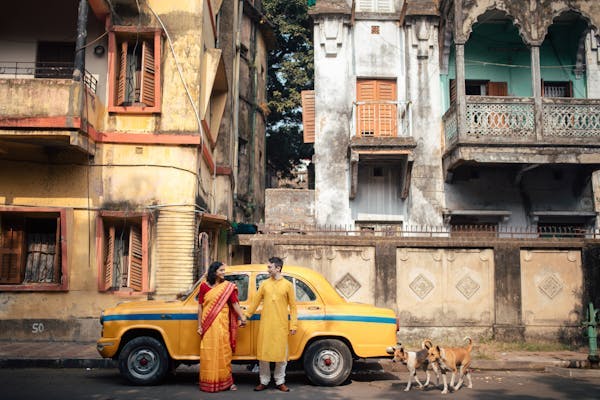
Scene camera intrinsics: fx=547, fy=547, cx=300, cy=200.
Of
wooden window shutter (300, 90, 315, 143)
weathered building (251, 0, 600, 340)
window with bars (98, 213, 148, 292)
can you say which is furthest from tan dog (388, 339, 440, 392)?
wooden window shutter (300, 90, 315, 143)

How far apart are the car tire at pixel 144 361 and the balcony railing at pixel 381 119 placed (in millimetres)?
9982

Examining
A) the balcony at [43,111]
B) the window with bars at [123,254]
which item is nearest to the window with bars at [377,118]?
the window with bars at [123,254]

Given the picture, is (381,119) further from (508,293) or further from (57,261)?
(57,261)

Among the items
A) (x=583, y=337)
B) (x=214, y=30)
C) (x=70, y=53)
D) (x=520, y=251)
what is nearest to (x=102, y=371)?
(x=70, y=53)

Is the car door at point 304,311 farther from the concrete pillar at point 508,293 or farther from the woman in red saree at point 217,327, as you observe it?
the concrete pillar at point 508,293

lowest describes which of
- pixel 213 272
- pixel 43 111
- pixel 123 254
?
pixel 213 272

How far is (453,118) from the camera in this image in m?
14.8

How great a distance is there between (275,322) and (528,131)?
9.91 m

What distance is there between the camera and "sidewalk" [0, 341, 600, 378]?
891cm

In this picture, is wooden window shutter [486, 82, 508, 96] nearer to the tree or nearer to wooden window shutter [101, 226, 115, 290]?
the tree

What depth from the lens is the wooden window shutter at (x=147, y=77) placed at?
454 inches

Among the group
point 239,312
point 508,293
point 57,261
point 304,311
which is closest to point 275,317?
point 239,312

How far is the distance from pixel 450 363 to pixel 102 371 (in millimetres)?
5377

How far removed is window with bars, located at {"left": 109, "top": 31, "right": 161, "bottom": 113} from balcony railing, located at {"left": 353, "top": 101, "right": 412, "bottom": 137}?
6.38 m
